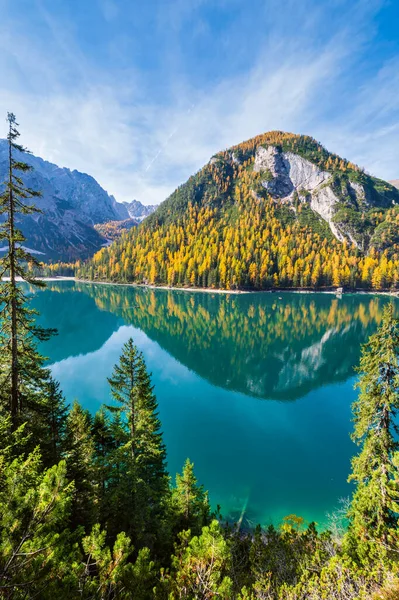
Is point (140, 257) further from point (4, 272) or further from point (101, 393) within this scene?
point (4, 272)

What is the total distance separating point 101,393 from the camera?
41.4 m

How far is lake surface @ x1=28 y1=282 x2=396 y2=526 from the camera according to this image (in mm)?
24453

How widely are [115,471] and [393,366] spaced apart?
1488 cm

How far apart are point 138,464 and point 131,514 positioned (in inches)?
85.0

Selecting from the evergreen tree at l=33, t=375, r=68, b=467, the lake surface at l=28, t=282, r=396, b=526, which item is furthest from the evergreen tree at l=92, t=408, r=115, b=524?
the lake surface at l=28, t=282, r=396, b=526

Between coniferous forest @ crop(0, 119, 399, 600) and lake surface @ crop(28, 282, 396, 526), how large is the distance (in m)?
6.21

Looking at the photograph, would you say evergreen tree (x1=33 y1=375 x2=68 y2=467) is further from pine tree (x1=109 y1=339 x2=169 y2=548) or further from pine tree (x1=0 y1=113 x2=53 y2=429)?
pine tree (x1=109 y1=339 x2=169 y2=548)

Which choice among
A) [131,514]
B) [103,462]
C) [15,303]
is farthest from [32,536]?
[103,462]

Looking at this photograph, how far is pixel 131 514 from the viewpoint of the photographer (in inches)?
537

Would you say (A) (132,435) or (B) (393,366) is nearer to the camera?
(B) (393,366)

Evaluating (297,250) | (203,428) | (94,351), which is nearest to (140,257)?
(297,250)

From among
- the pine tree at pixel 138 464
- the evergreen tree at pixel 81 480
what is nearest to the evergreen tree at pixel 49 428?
the evergreen tree at pixel 81 480

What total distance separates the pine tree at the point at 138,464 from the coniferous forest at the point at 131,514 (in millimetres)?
70

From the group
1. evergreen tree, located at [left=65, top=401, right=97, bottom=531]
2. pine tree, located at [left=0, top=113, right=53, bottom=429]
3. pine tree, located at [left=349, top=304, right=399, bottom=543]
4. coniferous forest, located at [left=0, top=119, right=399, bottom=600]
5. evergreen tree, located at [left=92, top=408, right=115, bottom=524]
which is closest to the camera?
coniferous forest, located at [left=0, top=119, right=399, bottom=600]
